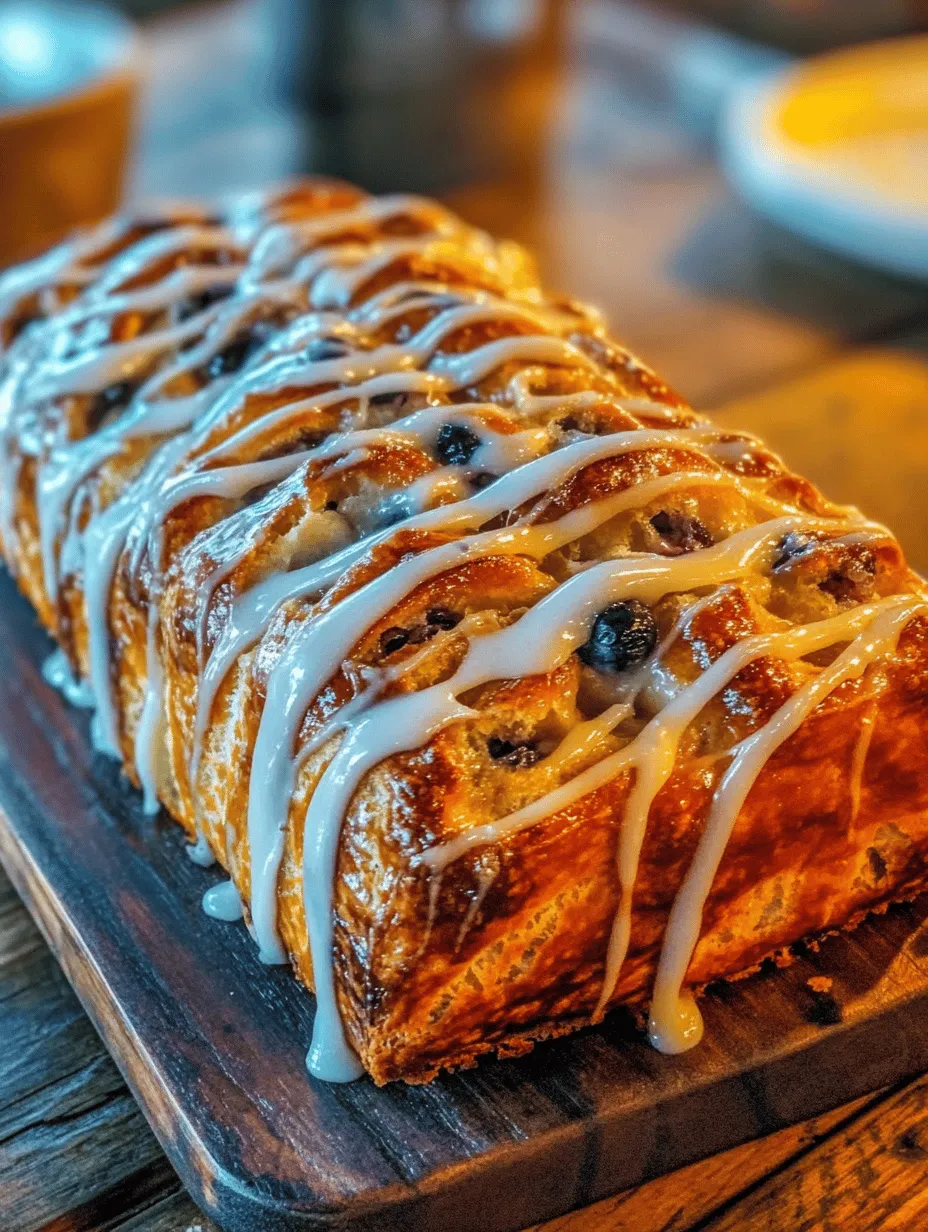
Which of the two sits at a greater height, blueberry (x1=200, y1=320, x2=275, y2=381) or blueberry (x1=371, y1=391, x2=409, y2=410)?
blueberry (x1=371, y1=391, x2=409, y2=410)

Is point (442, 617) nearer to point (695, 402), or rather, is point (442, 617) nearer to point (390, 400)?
point (390, 400)

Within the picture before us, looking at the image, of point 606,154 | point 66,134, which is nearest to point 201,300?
point 66,134

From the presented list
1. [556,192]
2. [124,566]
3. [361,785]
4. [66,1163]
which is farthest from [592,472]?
[556,192]

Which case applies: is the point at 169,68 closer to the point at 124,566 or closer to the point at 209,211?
the point at 209,211

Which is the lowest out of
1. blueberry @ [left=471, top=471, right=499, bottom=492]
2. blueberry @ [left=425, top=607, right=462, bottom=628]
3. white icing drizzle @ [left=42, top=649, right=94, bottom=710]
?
white icing drizzle @ [left=42, top=649, right=94, bottom=710]

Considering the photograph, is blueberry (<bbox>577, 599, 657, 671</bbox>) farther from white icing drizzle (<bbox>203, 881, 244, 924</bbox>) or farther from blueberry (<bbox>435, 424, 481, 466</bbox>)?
white icing drizzle (<bbox>203, 881, 244, 924</bbox>)

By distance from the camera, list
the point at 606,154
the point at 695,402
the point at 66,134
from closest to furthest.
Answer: the point at 695,402
the point at 66,134
the point at 606,154

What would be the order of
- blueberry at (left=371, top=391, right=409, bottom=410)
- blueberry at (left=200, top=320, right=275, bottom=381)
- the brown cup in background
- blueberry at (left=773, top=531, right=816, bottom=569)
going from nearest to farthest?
blueberry at (left=773, top=531, right=816, bottom=569) < blueberry at (left=371, top=391, right=409, bottom=410) < blueberry at (left=200, top=320, right=275, bottom=381) < the brown cup in background

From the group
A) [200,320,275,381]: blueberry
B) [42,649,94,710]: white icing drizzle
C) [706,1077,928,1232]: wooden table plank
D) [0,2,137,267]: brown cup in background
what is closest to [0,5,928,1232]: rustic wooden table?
[706,1077,928,1232]: wooden table plank
